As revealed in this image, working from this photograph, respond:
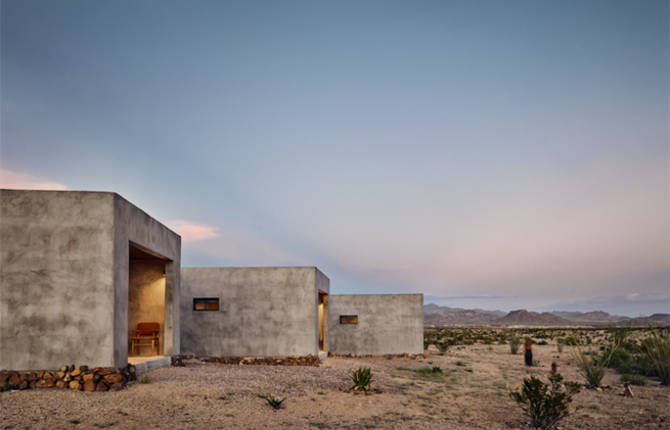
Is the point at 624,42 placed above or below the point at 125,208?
above

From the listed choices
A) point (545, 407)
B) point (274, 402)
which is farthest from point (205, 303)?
point (545, 407)

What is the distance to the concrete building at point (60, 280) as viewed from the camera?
8.78 meters

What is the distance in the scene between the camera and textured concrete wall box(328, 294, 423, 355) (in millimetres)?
25172

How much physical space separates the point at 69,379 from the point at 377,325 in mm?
18374

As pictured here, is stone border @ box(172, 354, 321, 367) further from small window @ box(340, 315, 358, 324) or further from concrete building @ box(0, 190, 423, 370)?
small window @ box(340, 315, 358, 324)

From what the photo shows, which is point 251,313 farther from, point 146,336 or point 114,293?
point 114,293

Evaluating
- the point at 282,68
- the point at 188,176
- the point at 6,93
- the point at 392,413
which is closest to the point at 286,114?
the point at 282,68

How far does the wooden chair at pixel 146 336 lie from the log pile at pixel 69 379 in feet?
15.4

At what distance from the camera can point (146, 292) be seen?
14.1 m

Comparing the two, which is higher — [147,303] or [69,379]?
[147,303]

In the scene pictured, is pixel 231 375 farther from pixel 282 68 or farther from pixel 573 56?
pixel 573 56

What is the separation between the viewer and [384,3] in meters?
15.4

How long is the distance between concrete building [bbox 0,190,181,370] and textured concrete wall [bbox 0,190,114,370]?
0.02 m

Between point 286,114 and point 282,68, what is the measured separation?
2.86 meters
